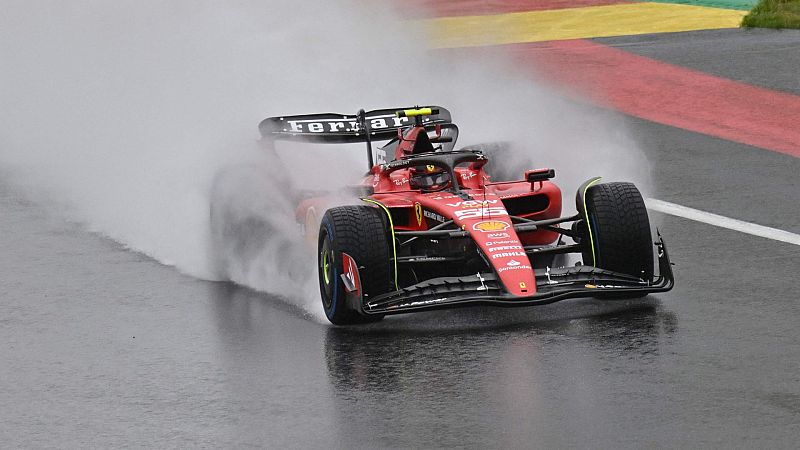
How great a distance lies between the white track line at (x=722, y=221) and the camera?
11.6 metres

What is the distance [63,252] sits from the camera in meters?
12.5

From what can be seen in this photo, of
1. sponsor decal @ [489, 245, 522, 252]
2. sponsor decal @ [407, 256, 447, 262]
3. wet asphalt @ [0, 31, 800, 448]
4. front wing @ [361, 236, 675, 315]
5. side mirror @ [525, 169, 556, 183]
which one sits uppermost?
side mirror @ [525, 169, 556, 183]

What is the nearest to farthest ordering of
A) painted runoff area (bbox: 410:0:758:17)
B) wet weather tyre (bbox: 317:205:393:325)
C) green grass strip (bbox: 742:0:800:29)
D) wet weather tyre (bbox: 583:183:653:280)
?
wet weather tyre (bbox: 317:205:393:325) → wet weather tyre (bbox: 583:183:653:280) → green grass strip (bbox: 742:0:800:29) → painted runoff area (bbox: 410:0:758:17)

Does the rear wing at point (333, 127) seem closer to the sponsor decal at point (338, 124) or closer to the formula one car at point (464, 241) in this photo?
the sponsor decal at point (338, 124)

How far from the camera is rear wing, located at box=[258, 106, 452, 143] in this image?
12.1 meters

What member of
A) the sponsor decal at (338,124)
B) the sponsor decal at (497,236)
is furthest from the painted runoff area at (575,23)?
the sponsor decal at (497,236)

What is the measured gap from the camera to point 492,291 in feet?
30.0

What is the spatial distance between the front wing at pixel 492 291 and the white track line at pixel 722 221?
247 centimetres

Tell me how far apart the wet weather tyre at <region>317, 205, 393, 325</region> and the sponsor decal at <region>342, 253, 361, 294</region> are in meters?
0.02

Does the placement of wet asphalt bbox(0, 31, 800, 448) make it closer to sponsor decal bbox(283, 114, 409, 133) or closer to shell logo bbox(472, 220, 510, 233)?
shell logo bbox(472, 220, 510, 233)

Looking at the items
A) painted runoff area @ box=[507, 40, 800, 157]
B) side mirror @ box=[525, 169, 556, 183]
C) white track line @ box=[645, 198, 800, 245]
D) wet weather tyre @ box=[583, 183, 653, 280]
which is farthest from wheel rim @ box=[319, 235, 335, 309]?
painted runoff area @ box=[507, 40, 800, 157]

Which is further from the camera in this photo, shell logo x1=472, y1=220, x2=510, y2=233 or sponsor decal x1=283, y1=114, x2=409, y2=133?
sponsor decal x1=283, y1=114, x2=409, y2=133

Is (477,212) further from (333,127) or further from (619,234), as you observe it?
(333,127)

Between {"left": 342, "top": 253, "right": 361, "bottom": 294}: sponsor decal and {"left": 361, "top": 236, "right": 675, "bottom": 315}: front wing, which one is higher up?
{"left": 342, "top": 253, "right": 361, "bottom": 294}: sponsor decal
